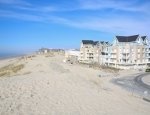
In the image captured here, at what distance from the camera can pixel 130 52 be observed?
252ft

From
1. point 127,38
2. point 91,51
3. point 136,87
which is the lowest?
point 136,87

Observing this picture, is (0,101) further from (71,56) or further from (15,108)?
(71,56)

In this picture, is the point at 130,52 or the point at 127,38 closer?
the point at 130,52

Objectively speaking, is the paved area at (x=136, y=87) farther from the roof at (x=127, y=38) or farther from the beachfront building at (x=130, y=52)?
the roof at (x=127, y=38)

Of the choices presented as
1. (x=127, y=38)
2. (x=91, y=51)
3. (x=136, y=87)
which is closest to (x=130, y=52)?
(x=127, y=38)

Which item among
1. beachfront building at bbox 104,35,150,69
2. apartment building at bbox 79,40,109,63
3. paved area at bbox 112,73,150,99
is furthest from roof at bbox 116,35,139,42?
paved area at bbox 112,73,150,99

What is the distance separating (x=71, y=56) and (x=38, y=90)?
88919mm

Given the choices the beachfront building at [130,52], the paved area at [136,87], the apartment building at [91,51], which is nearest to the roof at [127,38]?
the beachfront building at [130,52]

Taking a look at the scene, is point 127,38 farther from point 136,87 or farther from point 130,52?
point 136,87

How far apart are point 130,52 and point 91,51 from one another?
21.5 m

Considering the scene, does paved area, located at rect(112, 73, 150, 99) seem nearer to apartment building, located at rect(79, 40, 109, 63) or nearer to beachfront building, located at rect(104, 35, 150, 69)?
beachfront building, located at rect(104, 35, 150, 69)

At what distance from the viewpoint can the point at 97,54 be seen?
9206cm

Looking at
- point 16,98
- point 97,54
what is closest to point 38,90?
point 16,98

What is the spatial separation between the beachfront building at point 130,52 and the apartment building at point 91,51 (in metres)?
10.3
